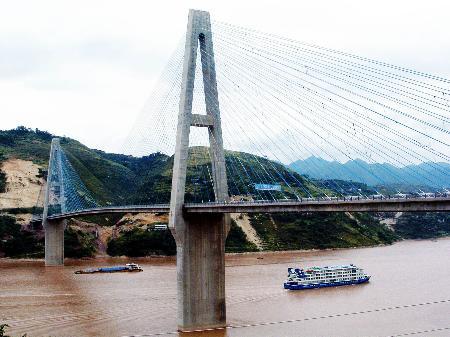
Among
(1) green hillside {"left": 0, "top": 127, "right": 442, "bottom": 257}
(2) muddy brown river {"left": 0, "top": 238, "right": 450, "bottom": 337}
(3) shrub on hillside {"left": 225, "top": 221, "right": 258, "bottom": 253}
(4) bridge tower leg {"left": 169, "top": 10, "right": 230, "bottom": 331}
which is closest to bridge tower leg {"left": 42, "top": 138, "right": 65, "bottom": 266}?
(2) muddy brown river {"left": 0, "top": 238, "right": 450, "bottom": 337}

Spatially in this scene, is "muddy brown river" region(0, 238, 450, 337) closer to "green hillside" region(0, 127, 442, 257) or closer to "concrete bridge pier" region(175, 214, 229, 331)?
"concrete bridge pier" region(175, 214, 229, 331)

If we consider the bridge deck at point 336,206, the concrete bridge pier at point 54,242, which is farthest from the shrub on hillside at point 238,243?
the bridge deck at point 336,206

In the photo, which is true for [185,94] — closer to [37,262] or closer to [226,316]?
[226,316]

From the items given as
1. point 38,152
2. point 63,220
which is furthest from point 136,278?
point 38,152

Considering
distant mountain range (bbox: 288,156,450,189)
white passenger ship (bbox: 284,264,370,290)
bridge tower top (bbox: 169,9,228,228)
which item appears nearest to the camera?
distant mountain range (bbox: 288,156,450,189)

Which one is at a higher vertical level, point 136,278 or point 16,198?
point 16,198
